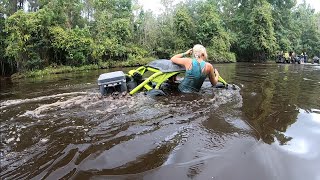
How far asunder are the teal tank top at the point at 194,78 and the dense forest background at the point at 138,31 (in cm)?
1301

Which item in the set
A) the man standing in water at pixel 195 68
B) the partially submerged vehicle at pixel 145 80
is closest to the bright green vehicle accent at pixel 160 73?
the partially submerged vehicle at pixel 145 80

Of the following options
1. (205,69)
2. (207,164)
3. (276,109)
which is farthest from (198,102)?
(207,164)

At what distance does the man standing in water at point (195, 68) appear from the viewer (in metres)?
5.64

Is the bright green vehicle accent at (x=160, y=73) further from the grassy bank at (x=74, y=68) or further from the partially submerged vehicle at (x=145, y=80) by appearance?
the grassy bank at (x=74, y=68)

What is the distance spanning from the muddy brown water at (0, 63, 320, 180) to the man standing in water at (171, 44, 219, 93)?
0.69 metres

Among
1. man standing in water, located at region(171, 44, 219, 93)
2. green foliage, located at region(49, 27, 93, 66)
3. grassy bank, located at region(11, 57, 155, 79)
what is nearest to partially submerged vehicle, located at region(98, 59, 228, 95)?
man standing in water, located at region(171, 44, 219, 93)

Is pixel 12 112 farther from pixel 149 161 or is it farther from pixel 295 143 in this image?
pixel 295 143

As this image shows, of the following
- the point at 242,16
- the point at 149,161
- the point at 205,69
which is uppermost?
the point at 242,16

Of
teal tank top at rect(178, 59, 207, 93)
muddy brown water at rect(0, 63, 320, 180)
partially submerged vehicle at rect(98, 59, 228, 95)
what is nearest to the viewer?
muddy brown water at rect(0, 63, 320, 180)

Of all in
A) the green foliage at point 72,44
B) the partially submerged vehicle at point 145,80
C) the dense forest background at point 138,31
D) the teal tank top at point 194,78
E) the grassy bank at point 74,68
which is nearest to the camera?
the partially submerged vehicle at point 145,80

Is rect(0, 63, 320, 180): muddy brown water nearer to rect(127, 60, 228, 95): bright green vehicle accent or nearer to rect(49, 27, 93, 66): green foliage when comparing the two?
rect(127, 60, 228, 95): bright green vehicle accent

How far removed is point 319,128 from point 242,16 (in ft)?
91.8

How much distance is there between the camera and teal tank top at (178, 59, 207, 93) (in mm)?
5633

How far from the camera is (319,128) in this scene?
378 centimetres
